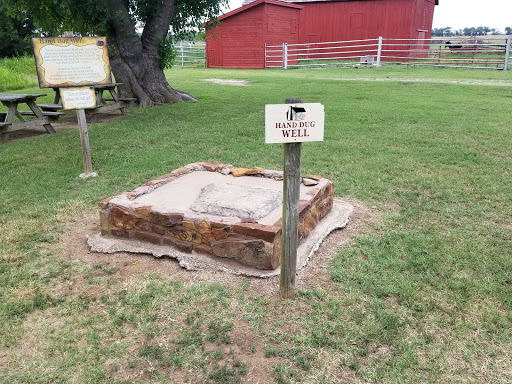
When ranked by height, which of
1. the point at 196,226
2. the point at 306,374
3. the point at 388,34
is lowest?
the point at 306,374

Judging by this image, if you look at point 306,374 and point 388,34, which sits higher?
point 388,34

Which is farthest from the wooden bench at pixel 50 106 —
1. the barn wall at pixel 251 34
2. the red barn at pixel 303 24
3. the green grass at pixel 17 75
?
the barn wall at pixel 251 34

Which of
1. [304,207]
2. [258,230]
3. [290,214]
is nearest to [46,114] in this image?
[304,207]

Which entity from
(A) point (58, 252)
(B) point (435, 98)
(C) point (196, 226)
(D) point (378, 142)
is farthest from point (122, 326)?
(B) point (435, 98)

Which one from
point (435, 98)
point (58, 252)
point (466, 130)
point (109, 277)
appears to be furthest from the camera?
point (435, 98)

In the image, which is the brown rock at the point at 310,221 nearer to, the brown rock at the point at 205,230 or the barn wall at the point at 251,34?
the brown rock at the point at 205,230

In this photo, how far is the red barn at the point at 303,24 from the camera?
Result: 947 inches

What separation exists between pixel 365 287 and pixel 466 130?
5.74 metres

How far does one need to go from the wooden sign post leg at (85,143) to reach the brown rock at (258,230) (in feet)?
10.2

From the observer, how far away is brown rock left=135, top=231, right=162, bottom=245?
3744mm

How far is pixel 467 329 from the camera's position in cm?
265

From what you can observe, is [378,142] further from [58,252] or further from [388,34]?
[388,34]

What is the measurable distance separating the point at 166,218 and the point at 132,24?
25.7 ft

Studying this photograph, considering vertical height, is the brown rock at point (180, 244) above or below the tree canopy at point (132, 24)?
below
